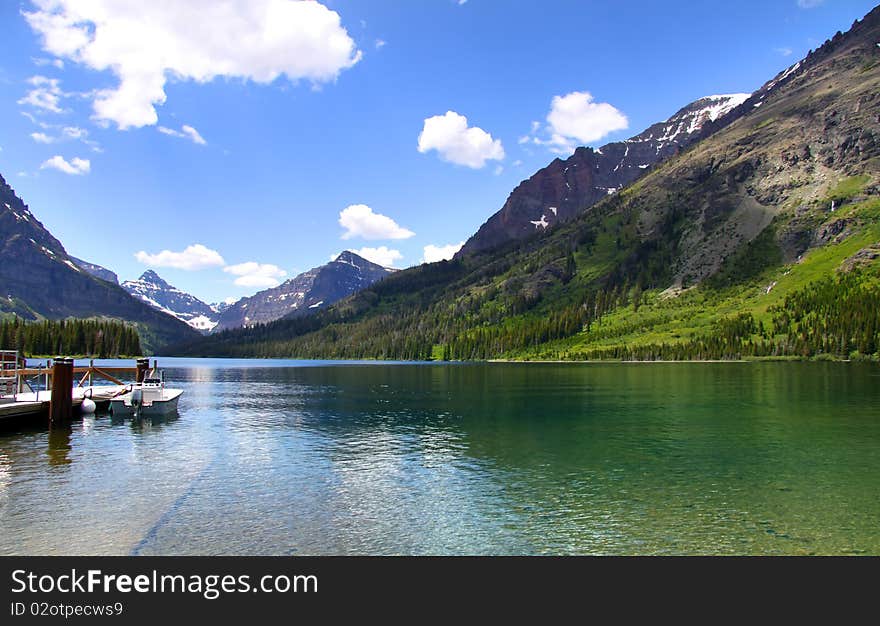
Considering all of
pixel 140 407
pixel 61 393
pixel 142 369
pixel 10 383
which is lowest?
pixel 140 407

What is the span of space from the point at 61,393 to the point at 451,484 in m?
55.8

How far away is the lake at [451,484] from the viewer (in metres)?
26.7

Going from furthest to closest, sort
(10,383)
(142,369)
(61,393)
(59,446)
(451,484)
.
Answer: (142,369), (10,383), (61,393), (59,446), (451,484)

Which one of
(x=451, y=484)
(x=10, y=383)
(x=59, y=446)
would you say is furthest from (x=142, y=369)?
(x=451, y=484)

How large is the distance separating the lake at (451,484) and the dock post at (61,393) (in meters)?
2.04

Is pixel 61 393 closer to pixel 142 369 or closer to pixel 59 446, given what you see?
pixel 59 446

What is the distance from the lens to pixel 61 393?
66.5 metres

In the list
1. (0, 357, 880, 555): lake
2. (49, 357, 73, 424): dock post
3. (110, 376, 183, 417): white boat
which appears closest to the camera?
(0, 357, 880, 555): lake

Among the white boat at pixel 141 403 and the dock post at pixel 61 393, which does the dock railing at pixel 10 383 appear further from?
the white boat at pixel 141 403

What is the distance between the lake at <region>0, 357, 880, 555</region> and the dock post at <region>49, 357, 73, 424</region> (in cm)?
204

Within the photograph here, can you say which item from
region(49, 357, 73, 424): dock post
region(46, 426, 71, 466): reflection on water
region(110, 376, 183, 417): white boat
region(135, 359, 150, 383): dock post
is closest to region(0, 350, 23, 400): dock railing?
region(49, 357, 73, 424): dock post

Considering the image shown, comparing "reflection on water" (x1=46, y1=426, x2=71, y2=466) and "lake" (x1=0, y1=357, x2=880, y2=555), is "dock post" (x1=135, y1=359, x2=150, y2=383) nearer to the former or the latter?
"lake" (x1=0, y1=357, x2=880, y2=555)

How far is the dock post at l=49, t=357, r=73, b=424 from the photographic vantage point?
2579 inches
